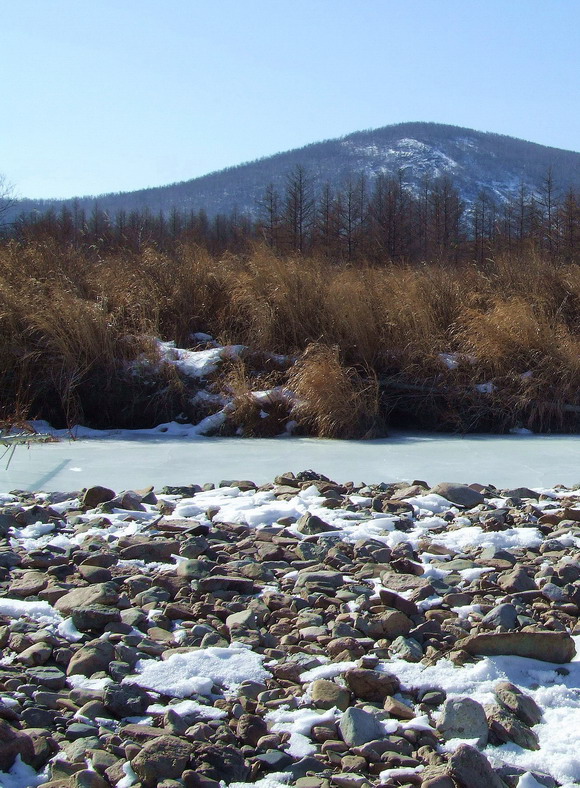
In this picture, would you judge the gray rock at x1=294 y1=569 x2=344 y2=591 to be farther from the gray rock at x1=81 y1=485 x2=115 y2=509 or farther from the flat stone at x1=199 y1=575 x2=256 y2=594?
the gray rock at x1=81 y1=485 x2=115 y2=509

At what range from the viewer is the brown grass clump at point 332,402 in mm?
6984

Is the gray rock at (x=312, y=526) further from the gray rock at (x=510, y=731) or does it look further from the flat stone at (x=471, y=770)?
the flat stone at (x=471, y=770)

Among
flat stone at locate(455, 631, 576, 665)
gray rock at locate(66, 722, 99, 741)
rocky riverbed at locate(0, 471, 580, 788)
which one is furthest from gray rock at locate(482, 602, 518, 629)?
gray rock at locate(66, 722, 99, 741)

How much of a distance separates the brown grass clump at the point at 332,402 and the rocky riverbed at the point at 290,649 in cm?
312

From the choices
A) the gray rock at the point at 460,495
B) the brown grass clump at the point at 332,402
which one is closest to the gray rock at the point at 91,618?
the gray rock at the point at 460,495

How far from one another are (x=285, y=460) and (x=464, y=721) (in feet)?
13.0

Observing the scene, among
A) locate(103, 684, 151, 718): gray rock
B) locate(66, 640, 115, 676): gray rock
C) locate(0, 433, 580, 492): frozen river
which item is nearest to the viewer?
locate(103, 684, 151, 718): gray rock

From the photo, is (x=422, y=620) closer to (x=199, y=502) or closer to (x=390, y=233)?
(x=199, y=502)

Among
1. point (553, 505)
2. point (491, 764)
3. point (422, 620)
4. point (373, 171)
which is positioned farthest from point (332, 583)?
point (373, 171)

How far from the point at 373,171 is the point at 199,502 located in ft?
389

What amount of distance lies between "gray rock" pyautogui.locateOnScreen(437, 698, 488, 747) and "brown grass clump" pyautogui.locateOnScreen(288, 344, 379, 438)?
4.99 metres

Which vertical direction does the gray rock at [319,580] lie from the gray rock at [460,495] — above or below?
below

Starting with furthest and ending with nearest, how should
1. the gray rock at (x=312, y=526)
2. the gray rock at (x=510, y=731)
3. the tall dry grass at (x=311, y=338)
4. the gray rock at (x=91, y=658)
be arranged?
the tall dry grass at (x=311, y=338)
the gray rock at (x=312, y=526)
the gray rock at (x=91, y=658)
the gray rock at (x=510, y=731)

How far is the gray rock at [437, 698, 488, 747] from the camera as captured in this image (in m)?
1.92
